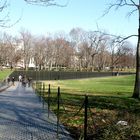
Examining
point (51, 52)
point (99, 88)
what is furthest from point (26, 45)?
point (99, 88)

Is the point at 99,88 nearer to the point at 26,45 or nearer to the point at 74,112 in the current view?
the point at 74,112

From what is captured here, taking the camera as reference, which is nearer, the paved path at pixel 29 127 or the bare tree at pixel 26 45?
the paved path at pixel 29 127

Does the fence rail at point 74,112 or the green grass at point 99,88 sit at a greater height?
the fence rail at point 74,112

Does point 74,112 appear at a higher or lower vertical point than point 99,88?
higher

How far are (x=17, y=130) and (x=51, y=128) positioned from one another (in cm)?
119

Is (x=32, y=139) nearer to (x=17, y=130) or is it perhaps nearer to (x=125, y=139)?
(x=17, y=130)

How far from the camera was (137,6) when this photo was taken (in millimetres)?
32500

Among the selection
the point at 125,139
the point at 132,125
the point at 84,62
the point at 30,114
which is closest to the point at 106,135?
the point at 125,139

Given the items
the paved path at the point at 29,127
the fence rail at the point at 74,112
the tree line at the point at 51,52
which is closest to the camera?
the fence rail at the point at 74,112

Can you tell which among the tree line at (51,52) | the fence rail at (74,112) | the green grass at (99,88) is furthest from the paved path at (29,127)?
the tree line at (51,52)

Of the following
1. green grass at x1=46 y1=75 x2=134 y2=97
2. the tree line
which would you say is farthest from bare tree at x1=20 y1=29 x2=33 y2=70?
green grass at x1=46 y1=75 x2=134 y2=97

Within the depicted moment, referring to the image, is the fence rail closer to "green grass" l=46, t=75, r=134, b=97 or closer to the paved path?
the paved path

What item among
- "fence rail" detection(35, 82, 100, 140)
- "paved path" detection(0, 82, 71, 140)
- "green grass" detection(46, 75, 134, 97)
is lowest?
"green grass" detection(46, 75, 134, 97)

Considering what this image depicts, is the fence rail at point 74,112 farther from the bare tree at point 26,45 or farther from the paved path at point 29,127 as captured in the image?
the bare tree at point 26,45
